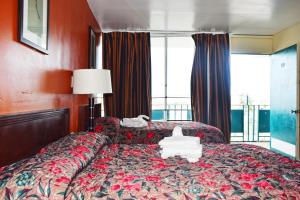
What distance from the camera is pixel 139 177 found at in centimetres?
141

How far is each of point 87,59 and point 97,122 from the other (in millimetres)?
911

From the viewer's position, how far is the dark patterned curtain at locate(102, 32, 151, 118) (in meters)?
4.77

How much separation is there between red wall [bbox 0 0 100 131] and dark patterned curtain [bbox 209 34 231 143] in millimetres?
2438

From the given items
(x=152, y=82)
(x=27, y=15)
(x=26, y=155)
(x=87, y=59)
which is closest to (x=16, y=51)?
(x=27, y=15)

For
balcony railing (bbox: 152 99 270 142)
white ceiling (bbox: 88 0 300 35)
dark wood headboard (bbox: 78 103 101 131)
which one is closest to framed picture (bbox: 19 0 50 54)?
dark wood headboard (bbox: 78 103 101 131)

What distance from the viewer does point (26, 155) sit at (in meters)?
1.53

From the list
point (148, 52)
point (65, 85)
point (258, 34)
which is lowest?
point (65, 85)

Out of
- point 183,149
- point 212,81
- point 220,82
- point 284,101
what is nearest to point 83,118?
point 183,149

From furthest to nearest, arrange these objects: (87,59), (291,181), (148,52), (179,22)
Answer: (148,52) < (179,22) < (87,59) < (291,181)

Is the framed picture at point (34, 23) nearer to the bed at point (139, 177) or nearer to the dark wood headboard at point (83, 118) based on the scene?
the bed at point (139, 177)

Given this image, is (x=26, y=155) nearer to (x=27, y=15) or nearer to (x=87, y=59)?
(x=27, y=15)

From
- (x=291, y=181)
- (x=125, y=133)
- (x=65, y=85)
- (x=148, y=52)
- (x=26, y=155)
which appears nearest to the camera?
(x=291, y=181)

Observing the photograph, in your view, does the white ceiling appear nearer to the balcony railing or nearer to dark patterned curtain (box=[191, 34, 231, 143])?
dark patterned curtain (box=[191, 34, 231, 143])

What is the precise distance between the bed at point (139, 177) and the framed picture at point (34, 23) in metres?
0.68
